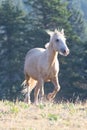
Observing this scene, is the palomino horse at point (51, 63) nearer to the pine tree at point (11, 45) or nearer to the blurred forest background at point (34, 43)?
the blurred forest background at point (34, 43)

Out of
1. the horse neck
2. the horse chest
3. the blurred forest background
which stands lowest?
the blurred forest background

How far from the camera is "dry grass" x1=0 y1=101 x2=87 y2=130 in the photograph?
31.7ft

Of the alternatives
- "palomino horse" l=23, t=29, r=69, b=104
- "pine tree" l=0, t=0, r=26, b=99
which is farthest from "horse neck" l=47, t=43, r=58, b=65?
"pine tree" l=0, t=0, r=26, b=99

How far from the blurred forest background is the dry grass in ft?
89.7

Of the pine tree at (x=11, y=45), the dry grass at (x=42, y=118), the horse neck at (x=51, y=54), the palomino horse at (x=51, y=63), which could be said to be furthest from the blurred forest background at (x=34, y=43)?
the dry grass at (x=42, y=118)

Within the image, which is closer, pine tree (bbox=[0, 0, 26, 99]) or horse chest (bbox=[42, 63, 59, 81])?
horse chest (bbox=[42, 63, 59, 81])

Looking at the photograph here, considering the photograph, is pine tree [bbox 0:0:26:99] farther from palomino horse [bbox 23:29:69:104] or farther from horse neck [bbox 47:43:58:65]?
horse neck [bbox 47:43:58:65]

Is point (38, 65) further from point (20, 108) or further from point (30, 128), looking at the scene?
point (30, 128)

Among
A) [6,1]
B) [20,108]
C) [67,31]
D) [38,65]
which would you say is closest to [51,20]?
[67,31]

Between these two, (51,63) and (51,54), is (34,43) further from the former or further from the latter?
(51,63)

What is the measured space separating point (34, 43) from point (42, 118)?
35.7 m

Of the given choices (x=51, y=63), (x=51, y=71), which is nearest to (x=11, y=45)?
(x=51, y=63)

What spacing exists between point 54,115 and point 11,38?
36.5 m

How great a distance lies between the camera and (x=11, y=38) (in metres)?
46.9
